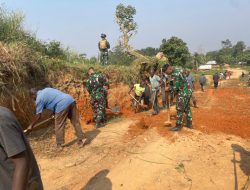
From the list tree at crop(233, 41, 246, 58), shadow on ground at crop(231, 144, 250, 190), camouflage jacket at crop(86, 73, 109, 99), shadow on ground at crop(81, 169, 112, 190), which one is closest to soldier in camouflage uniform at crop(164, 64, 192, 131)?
shadow on ground at crop(231, 144, 250, 190)

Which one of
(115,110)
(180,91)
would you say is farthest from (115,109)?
(180,91)

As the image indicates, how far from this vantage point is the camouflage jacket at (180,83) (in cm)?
834

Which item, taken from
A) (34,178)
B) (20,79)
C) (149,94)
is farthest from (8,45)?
(34,178)

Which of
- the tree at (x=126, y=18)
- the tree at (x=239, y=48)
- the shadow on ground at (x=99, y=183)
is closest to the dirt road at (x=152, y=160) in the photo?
the shadow on ground at (x=99, y=183)

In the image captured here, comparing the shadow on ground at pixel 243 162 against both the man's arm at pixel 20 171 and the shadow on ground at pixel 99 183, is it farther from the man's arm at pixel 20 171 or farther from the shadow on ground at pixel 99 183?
the man's arm at pixel 20 171

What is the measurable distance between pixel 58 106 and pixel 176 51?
999 inches

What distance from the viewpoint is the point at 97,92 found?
10023 millimetres

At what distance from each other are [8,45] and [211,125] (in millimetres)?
5900

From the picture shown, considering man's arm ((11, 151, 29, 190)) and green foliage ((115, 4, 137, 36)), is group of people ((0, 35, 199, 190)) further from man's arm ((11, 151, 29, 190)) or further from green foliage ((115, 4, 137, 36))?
green foliage ((115, 4, 137, 36))

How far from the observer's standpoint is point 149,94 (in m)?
13.0

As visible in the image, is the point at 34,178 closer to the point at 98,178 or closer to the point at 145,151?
the point at 98,178

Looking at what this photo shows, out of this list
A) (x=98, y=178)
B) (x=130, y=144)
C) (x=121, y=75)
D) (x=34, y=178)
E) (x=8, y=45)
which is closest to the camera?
(x=34, y=178)

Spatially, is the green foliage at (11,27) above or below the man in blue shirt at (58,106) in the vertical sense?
above

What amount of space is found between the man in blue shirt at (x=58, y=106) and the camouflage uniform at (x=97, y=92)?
7.68 feet
